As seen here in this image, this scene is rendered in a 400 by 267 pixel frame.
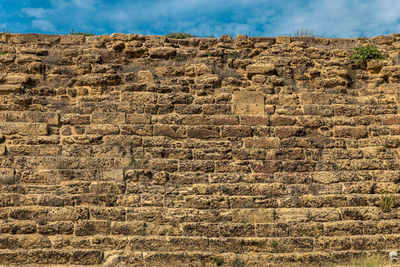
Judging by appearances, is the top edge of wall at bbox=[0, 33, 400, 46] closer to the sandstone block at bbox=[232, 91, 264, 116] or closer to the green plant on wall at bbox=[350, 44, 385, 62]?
the green plant on wall at bbox=[350, 44, 385, 62]

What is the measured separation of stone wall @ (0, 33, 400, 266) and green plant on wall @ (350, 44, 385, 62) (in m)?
0.15

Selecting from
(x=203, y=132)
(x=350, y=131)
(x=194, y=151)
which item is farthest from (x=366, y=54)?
(x=194, y=151)

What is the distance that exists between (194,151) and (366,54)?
4.05m

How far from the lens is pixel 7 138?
22.5 ft

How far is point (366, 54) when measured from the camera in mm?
8312

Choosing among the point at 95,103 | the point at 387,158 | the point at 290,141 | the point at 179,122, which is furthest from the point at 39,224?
the point at 387,158

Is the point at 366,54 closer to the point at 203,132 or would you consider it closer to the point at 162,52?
the point at 203,132

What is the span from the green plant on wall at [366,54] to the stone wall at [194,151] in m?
0.15

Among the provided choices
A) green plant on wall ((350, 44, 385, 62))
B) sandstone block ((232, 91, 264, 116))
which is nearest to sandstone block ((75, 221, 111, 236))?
sandstone block ((232, 91, 264, 116))

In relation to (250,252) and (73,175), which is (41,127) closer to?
(73,175)

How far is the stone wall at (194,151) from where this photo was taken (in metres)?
6.09

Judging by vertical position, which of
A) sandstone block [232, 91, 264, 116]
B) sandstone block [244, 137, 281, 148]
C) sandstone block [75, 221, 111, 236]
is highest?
sandstone block [232, 91, 264, 116]

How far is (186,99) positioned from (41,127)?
2425mm

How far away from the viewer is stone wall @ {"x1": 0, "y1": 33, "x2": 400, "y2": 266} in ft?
20.0
